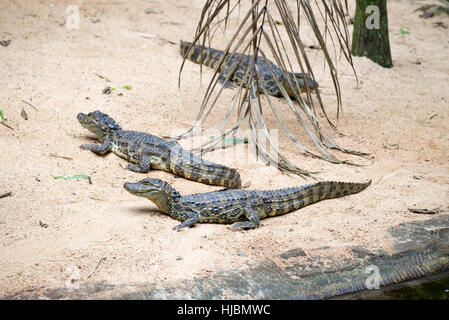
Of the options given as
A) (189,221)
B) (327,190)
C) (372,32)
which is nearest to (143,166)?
(189,221)

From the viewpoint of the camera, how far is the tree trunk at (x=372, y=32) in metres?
8.22

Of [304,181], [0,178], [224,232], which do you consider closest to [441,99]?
[304,181]

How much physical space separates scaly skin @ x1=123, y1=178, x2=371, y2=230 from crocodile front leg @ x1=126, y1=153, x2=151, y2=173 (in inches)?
37.8

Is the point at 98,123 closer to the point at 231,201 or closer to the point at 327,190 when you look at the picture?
the point at 231,201

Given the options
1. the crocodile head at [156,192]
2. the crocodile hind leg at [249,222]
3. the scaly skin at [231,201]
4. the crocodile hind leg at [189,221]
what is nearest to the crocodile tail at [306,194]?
the scaly skin at [231,201]

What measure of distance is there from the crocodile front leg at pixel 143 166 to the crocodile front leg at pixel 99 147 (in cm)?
43

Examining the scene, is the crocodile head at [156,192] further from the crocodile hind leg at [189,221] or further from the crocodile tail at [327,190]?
the crocodile tail at [327,190]

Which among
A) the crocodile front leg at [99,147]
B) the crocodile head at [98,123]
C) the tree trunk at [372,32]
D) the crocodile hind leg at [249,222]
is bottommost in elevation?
the crocodile hind leg at [249,222]

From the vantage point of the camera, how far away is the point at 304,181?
549 centimetres

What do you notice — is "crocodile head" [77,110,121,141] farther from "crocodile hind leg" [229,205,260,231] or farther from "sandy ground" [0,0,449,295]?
"crocodile hind leg" [229,205,260,231]

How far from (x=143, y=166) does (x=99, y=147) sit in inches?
25.5
